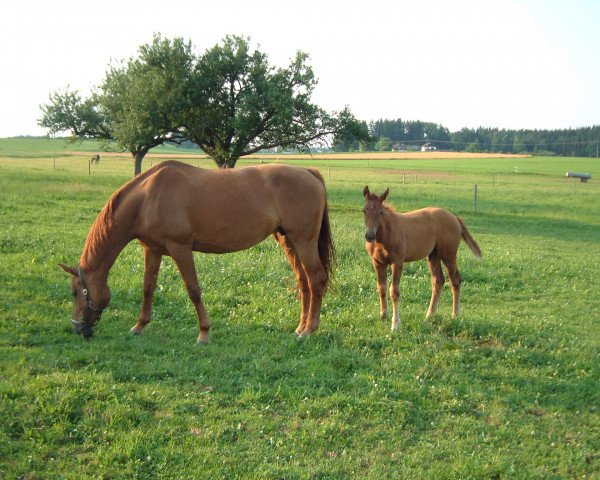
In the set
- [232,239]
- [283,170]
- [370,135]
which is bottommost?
[232,239]

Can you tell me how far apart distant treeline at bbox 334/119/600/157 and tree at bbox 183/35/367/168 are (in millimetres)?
76514

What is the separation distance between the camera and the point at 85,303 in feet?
22.4

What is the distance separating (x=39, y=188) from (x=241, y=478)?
81.3 ft

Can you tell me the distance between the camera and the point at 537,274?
12008 millimetres

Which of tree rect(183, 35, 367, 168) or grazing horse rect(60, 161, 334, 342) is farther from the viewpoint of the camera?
tree rect(183, 35, 367, 168)

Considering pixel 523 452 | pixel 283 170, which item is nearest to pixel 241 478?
pixel 523 452

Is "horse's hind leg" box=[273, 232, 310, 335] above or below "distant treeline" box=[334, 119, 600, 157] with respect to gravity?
below

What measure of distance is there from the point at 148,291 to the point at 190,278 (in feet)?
2.12

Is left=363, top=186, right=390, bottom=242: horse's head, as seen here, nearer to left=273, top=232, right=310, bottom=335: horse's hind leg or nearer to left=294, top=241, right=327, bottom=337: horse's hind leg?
left=294, top=241, right=327, bottom=337: horse's hind leg

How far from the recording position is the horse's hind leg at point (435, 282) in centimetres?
839

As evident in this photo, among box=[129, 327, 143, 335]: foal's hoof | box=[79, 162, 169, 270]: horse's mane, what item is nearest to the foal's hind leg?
box=[129, 327, 143, 335]: foal's hoof

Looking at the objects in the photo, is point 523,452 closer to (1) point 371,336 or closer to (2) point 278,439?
(2) point 278,439

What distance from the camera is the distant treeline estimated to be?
109312 millimetres

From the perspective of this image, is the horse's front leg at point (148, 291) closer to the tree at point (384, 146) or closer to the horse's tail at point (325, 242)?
the horse's tail at point (325, 242)
